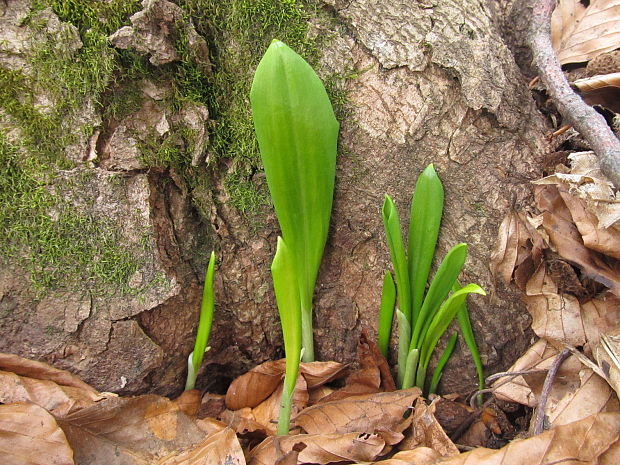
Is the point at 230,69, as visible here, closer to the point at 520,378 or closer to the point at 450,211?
the point at 450,211

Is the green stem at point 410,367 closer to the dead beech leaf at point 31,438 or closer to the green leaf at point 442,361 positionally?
the green leaf at point 442,361

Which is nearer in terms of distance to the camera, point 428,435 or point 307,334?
point 428,435

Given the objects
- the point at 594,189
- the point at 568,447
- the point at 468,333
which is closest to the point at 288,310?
the point at 468,333

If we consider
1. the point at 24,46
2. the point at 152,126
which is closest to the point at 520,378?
the point at 152,126

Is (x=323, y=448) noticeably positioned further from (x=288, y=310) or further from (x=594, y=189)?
(x=594, y=189)

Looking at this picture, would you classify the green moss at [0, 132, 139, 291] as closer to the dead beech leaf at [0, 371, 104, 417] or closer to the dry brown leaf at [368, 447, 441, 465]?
the dead beech leaf at [0, 371, 104, 417]
